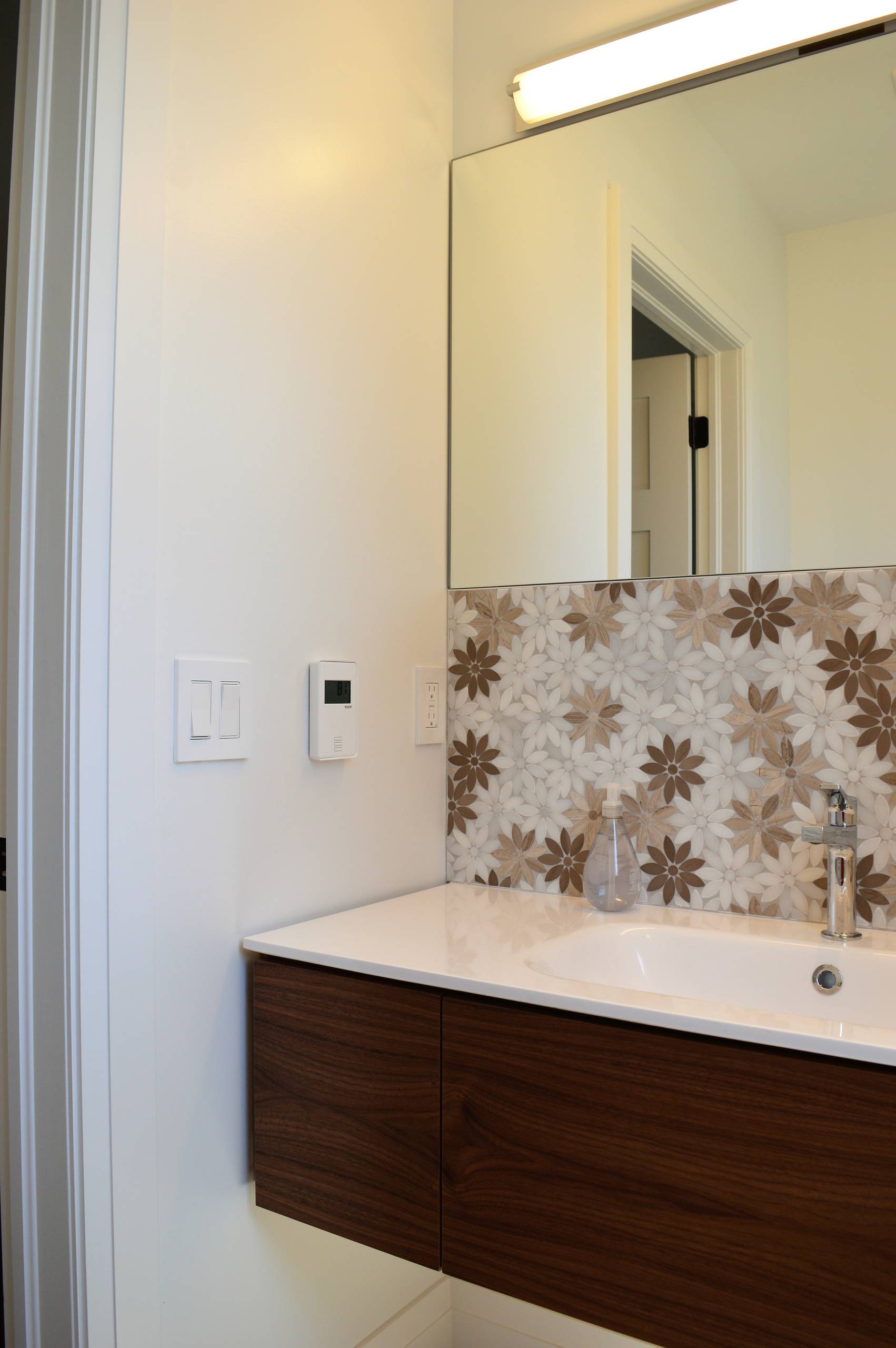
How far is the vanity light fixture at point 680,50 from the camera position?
47.3 inches

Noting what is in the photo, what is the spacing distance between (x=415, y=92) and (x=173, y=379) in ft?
2.43

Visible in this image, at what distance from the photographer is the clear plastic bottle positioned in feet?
4.04

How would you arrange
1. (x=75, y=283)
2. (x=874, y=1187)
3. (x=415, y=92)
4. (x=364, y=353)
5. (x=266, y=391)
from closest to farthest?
(x=874, y=1187)
(x=75, y=283)
(x=266, y=391)
(x=364, y=353)
(x=415, y=92)

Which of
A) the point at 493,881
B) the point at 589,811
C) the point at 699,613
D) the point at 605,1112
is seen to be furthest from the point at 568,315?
the point at 605,1112

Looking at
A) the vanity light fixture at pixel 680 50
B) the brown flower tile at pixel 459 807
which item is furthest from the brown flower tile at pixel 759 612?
the vanity light fixture at pixel 680 50

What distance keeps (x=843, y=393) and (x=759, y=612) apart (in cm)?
29

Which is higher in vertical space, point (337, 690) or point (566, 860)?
point (337, 690)

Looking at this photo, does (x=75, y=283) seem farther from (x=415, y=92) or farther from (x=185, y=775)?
(x=415, y=92)

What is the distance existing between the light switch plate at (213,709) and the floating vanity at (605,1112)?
0.74 ft

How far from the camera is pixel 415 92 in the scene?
1.42 meters

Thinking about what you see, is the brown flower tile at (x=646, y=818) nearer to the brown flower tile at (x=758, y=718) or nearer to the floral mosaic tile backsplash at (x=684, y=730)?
the floral mosaic tile backsplash at (x=684, y=730)

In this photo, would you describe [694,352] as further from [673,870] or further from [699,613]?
[673,870]

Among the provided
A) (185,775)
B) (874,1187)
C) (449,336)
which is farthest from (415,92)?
(874,1187)

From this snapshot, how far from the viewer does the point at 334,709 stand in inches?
47.7
